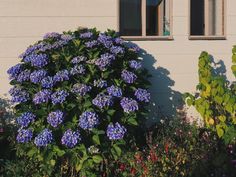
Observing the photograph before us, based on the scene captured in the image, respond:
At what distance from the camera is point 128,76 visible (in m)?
6.35

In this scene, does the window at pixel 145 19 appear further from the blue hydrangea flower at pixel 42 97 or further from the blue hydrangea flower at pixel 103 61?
the blue hydrangea flower at pixel 42 97

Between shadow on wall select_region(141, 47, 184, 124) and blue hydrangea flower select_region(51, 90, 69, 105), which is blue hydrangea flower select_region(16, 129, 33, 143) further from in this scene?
shadow on wall select_region(141, 47, 184, 124)

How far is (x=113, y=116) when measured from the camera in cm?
622

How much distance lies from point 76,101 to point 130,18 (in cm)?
215

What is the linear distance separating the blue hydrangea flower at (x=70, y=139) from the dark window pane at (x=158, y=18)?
8.55 ft

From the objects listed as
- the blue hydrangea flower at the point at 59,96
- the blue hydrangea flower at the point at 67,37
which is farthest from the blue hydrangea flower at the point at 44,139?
the blue hydrangea flower at the point at 67,37

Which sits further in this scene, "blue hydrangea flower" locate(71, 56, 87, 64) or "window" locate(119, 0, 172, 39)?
"window" locate(119, 0, 172, 39)

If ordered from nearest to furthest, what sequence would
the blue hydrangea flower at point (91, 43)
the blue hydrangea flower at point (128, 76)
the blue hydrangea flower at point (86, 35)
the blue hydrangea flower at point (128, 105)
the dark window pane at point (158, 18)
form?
the blue hydrangea flower at point (128, 105)
the blue hydrangea flower at point (128, 76)
the blue hydrangea flower at point (91, 43)
the blue hydrangea flower at point (86, 35)
the dark window pane at point (158, 18)

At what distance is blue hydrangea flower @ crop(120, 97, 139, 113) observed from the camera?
6092 mm

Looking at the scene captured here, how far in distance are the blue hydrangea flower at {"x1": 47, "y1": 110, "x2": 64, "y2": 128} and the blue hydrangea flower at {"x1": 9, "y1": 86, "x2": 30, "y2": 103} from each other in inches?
20.7

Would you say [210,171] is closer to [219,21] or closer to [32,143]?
[32,143]

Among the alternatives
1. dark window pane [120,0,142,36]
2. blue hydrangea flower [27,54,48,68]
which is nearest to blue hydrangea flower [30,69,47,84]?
blue hydrangea flower [27,54,48,68]

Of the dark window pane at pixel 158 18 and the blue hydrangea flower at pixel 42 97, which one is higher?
the dark window pane at pixel 158 18

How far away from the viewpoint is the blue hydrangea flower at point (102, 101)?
5934mm
